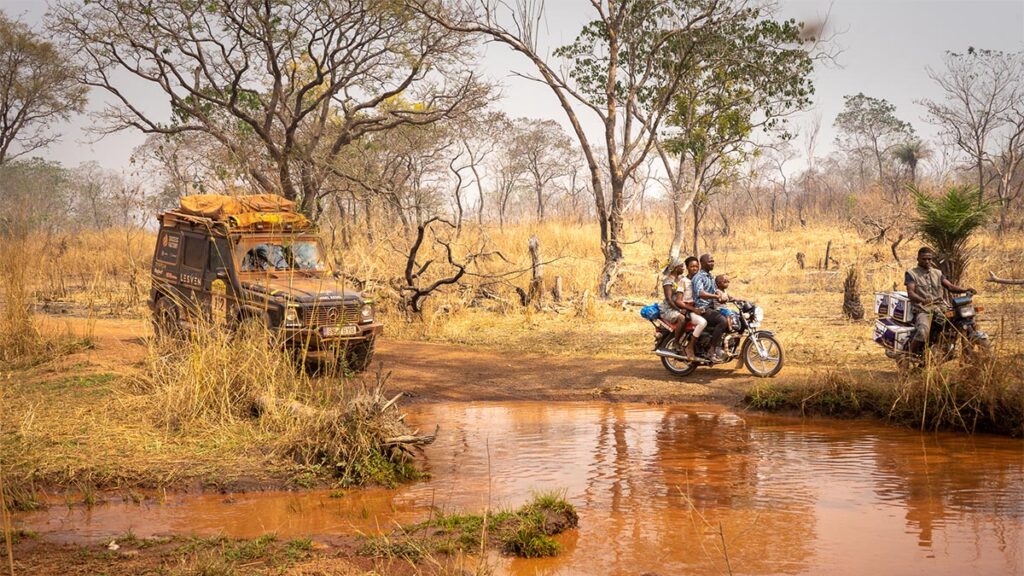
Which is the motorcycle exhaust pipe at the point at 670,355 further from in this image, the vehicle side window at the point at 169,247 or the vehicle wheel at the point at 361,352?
the vehicle side window at the point at 169,247

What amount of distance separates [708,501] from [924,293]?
501 centimetres

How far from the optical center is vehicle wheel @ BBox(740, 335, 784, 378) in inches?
430

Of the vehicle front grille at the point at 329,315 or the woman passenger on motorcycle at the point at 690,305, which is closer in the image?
the vehicle front grille at the point at 329,315

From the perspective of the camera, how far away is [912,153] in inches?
1753

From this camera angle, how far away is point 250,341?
26.8 ft

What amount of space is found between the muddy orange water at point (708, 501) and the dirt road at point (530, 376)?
1.64 metres

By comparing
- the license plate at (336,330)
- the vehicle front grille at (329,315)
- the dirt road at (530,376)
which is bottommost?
the dirt road at (530,376)

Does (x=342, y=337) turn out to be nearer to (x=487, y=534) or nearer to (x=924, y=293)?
(x=487, y=534)

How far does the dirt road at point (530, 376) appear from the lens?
1061 cm

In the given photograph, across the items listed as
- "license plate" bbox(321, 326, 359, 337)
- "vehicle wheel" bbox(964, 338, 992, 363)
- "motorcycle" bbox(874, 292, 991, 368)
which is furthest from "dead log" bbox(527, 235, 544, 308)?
"vehicle wheel" bbox(964, 338, 992, 363)

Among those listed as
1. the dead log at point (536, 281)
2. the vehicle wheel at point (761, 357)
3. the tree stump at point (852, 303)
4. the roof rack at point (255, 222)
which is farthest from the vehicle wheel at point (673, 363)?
the dead log at point (536, 281)

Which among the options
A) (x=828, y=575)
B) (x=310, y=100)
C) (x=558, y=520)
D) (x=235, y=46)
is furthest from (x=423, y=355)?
(x=310, y=100)

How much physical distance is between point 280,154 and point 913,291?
14.4 meters

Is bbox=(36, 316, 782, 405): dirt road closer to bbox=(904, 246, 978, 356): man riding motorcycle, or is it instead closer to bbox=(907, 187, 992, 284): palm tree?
bbox=(904, 246, 978, 356): man riding motorcycle
